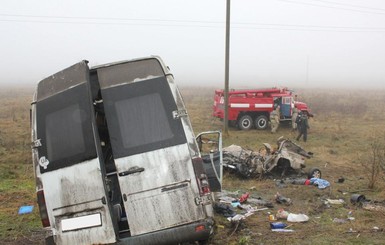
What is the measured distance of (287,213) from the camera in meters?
6.72

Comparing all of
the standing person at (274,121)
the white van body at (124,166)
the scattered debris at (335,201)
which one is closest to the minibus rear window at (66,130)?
the white van body at (124,166)

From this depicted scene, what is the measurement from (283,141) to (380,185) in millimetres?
2433

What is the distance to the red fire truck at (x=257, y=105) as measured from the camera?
19.2 meters

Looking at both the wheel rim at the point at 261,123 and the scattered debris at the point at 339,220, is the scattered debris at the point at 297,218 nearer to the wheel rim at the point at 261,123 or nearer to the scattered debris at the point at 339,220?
the scattered debris at the point at 339,220

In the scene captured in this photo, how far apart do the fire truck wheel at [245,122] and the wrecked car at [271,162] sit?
9308 mm

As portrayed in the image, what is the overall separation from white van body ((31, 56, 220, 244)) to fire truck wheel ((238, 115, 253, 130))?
49.9 feet

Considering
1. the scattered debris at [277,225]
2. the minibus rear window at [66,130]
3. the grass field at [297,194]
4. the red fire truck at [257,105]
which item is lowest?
the grass field at [297,194]

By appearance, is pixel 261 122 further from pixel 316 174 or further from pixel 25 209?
pixel 25 209

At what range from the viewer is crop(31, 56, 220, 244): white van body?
4293 millimetres

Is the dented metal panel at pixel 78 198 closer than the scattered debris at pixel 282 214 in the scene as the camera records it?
Yes

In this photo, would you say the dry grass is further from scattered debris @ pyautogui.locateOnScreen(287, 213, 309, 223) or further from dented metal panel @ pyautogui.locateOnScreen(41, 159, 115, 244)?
dented metal panel @ pyautogui.locateOnScreen(41, 159, 115, 244)

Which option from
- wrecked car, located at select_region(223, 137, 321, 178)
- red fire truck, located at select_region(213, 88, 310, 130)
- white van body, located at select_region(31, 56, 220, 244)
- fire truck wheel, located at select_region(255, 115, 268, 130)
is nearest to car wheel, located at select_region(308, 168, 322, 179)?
wrecked car, located at select_region(223, 137, 321, 178)

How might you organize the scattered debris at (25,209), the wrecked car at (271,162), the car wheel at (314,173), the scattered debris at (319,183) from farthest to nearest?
the wrecked car at (271,162) < the car wheel at (314,173) < the scattered debris at (319,183) < the scattered debris at (25,209)

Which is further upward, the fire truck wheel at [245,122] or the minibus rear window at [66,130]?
the minibus rear window at [66,130]
